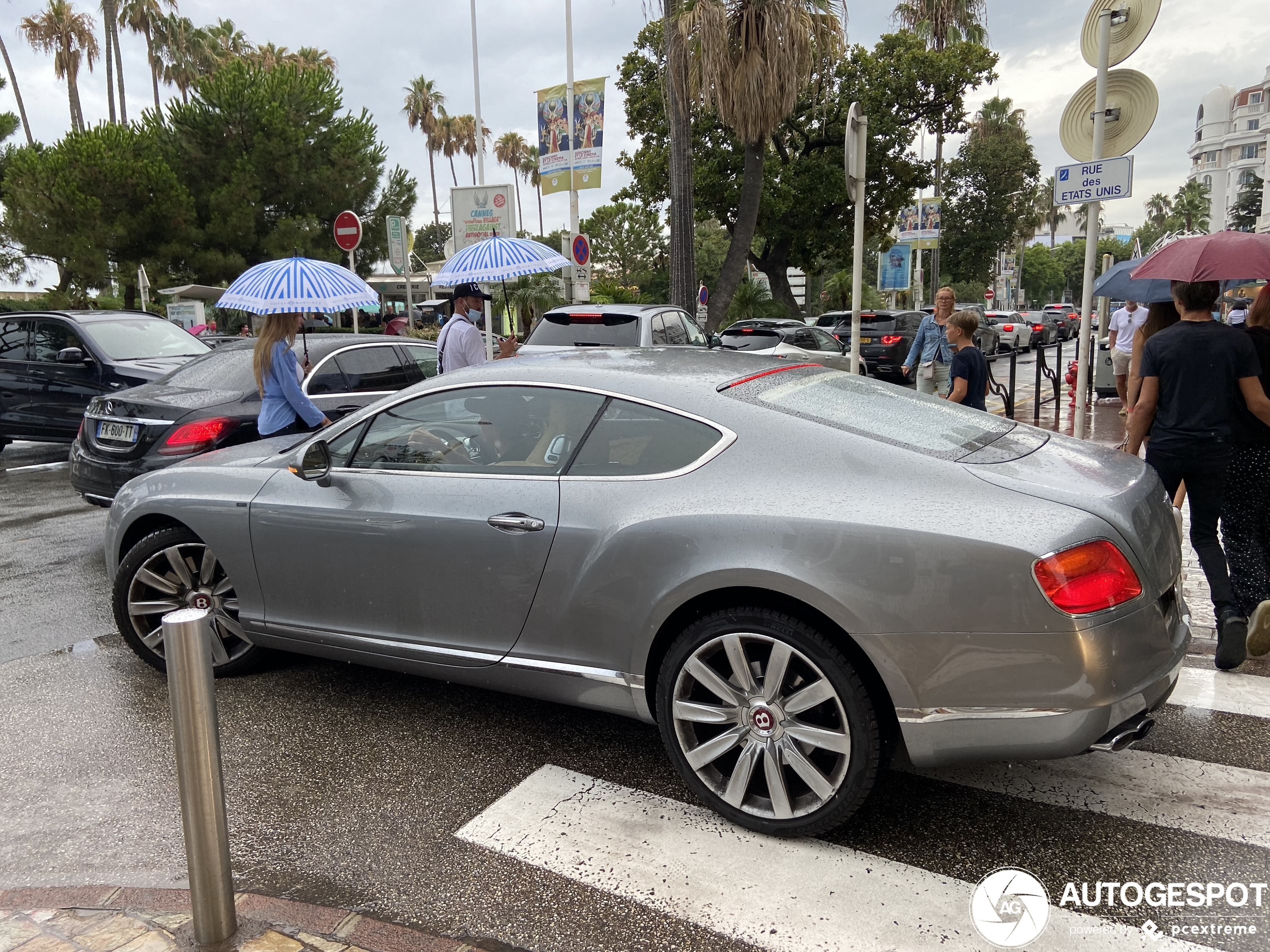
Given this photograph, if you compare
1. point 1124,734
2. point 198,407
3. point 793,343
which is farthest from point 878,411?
point 793,343

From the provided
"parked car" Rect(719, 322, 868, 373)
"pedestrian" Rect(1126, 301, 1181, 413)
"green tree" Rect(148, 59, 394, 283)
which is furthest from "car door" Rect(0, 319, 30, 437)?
"green tree" Rect(148, 59, 394, 283)

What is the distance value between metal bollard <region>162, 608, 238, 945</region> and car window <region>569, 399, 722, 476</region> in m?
1.37

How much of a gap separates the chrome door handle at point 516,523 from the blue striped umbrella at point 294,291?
285 cm

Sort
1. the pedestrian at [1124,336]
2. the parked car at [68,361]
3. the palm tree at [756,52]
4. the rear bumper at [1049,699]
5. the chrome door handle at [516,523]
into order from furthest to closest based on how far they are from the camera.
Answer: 1. the palm tree at [756,52]
2. the pedestrian at [1124,336]
3. the parked car at [68,361]
4. the chrome door handle at [516,523]
5. the rear bumper at [1049,699]

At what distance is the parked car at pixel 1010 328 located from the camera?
3025cm

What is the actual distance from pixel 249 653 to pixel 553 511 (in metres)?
2.05

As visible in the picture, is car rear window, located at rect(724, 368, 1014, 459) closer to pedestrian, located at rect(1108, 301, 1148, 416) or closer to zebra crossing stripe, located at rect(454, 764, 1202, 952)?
zebra crossing stripe, located at rect(454, 764, 1202, 952)

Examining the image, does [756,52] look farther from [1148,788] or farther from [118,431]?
[1148,788]

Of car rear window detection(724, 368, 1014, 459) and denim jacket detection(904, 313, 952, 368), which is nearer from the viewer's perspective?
car rear window detection(724, 368, 1014, 459)

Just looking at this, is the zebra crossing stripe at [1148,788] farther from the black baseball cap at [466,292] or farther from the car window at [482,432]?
the black baseball cap at [466,292]

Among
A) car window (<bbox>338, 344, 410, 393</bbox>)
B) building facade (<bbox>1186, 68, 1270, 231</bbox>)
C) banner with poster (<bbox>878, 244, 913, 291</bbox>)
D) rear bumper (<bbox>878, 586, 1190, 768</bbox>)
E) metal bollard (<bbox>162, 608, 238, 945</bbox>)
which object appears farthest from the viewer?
building facade (<bbox>1186, 68, 1270, 231</bbox>)

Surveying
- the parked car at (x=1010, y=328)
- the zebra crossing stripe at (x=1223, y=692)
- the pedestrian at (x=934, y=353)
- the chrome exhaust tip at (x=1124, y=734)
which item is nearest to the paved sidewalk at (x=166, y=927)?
the chrome exhaust tip at (x=1124, y=734)

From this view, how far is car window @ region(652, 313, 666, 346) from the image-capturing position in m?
9.14

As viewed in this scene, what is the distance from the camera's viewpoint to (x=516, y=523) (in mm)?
3223
